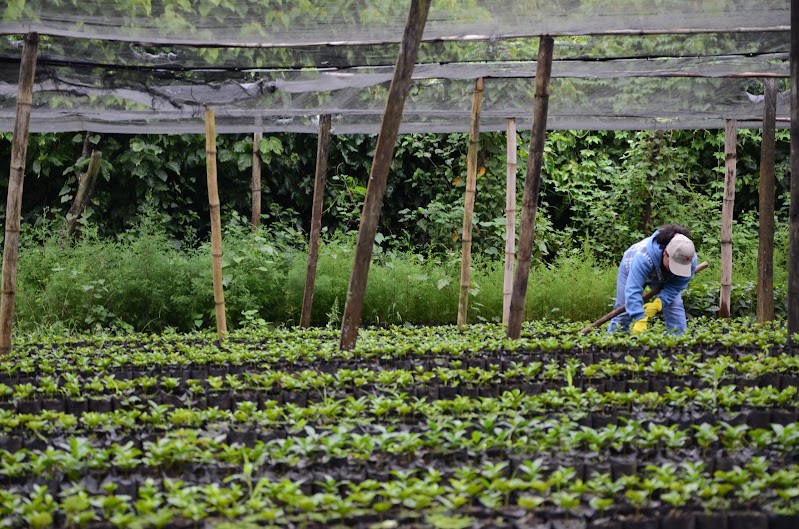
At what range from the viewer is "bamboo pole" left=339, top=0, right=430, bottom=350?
550 centimetres

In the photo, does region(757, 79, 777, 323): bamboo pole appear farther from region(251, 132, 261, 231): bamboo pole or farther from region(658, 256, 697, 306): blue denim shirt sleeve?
region(251, 132, 261, 231): bamboo pole

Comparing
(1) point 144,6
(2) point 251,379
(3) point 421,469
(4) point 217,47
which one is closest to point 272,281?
(4) point 217,47

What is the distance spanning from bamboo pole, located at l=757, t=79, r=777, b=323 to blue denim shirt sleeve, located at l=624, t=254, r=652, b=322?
146cm

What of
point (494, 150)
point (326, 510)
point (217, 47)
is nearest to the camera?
point (326, 510)

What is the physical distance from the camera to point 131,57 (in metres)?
7.11

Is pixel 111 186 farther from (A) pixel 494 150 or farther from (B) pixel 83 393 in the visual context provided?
(B) pixel 83 393

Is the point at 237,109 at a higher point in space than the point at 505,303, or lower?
higher

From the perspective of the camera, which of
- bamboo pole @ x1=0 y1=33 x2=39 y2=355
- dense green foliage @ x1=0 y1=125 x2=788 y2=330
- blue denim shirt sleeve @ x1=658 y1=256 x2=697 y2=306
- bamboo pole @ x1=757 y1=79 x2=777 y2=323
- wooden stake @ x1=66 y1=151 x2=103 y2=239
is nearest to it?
bamboo pole @ x1=0 y1=33 x2=39 y2=355

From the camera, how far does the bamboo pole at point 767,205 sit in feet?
26.6

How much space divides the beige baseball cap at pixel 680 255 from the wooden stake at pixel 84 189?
22.8 feet

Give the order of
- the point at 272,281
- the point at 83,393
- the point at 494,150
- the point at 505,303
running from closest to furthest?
the point at 83,393 → the point at 505,303 → the point at 272,281 → the point at 494,150

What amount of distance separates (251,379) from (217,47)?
298cm

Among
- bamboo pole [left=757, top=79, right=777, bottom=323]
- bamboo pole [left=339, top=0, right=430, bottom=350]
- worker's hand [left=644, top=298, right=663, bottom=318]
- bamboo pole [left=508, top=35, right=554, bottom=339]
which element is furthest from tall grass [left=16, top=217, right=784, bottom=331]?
bamboo pole [left=339, top=0, right=430, bottom=350]

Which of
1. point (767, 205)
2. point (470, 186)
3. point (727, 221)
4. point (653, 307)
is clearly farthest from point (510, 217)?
point (727, 221)
